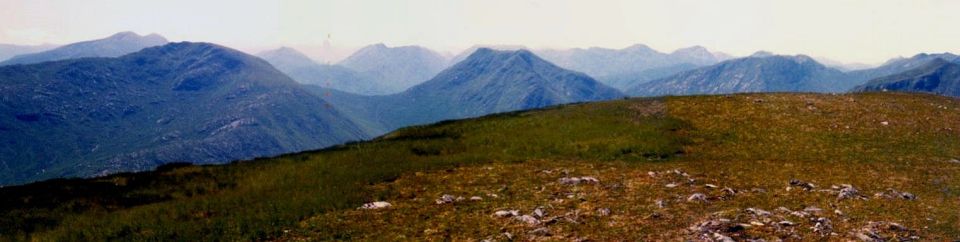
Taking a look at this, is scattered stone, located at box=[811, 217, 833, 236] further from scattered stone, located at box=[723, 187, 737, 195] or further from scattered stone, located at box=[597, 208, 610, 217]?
scattered stone, located at box=[597, 208, 610, 217]

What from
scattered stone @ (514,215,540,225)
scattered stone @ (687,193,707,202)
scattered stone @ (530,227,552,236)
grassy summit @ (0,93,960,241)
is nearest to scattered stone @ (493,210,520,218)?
grassy summit @ (0,93,960,241)

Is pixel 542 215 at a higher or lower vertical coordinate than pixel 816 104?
lower

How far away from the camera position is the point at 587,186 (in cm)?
2725

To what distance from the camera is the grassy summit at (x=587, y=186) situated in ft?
67.9

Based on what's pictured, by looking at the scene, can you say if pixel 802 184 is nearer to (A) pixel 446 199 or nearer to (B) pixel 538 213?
(B) pixel 538 213

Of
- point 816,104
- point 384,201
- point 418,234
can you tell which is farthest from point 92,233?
point 816,104

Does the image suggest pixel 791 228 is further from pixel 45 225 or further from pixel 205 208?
pixel 45 225

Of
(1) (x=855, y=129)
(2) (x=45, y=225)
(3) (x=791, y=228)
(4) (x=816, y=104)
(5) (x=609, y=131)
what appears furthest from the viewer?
(4) (x=816, y=104)

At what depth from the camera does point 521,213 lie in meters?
22.6

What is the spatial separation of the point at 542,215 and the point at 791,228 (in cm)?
876

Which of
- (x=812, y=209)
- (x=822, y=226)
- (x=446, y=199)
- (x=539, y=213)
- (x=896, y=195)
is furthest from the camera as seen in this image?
(x=446, y=199)

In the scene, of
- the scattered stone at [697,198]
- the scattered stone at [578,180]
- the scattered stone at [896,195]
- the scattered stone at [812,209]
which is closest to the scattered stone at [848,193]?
the scattered stone at [896,195]

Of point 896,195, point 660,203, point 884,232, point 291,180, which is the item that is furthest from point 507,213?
point 896,195

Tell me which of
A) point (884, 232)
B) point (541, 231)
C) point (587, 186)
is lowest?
point (541, 231)
